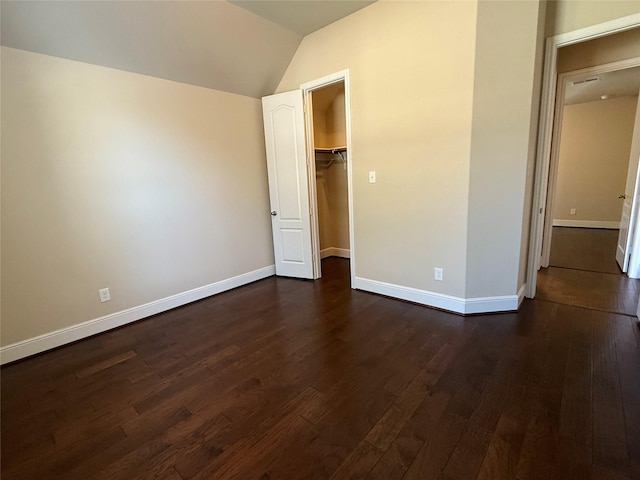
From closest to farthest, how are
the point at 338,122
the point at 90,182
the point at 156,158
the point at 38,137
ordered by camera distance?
the point at 38,137, the point at 90,182, the point at 156,158, the point at 338,122

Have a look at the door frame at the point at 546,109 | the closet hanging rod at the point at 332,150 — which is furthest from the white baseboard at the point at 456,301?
the closet hanging rod at the point at 332,150

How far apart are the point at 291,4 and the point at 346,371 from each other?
3188mm

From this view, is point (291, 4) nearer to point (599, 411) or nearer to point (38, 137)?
point (38, 137)

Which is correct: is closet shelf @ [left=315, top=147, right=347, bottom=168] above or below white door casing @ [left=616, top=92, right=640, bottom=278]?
above

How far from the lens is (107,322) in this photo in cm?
281

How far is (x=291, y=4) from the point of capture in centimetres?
276

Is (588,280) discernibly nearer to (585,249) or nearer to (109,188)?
(585,249)

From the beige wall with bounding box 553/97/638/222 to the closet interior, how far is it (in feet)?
16.0

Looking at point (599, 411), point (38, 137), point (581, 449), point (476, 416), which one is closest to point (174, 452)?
point (476, 416)

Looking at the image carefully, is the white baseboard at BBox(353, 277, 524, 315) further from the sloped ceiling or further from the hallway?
the sloped ceiling

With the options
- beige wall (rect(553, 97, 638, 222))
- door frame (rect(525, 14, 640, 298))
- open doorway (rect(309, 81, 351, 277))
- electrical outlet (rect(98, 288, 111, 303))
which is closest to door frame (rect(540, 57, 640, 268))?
door frame (rect(525, 14, 640, 298))

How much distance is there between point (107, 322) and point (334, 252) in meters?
3.27

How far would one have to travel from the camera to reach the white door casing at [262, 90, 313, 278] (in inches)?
143

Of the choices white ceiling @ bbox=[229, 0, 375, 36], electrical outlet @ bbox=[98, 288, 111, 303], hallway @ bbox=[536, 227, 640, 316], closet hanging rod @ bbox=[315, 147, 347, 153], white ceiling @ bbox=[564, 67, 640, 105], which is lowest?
hallway @ bbox=[536, 227, 640, 316]
